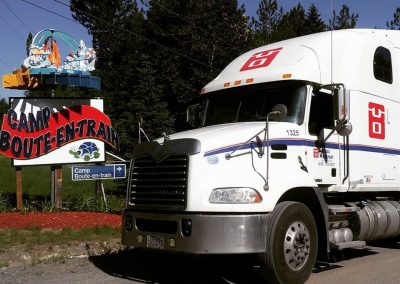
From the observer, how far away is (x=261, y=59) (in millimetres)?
8352

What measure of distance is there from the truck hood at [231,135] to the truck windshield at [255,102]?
1.06 ft

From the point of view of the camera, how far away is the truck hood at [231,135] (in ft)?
21.4

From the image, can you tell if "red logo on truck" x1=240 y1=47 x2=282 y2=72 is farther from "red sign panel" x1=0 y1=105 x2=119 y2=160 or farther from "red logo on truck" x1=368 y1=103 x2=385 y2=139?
"red sign panel" x1=0 y1=105 x2=119 y2=160

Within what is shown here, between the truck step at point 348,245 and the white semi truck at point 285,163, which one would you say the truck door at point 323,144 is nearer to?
the white semi truck at point 285,163

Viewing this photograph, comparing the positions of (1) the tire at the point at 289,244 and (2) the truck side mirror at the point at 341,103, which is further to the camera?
(2) the truck side mirror at the point at 341,103

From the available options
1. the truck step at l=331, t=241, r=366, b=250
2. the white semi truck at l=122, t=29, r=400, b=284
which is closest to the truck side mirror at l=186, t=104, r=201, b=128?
the white semi truck at l=122, t=29, r=400, b=284

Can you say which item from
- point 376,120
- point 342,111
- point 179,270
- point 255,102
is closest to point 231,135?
point 255,102

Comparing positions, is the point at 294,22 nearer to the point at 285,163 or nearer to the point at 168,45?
the point at 168,45

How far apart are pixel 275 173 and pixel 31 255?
482 centimetres

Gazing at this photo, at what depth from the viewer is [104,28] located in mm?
54125

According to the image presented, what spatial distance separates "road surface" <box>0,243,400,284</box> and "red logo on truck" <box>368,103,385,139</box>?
208cm

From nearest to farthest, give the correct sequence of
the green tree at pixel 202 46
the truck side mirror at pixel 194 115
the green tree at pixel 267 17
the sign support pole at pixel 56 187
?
the truck side mirror at pixel 194 115 → the sign support pole at pixel 56 187 → the green tree at pixel 202 46 → the green tree at pixel 267 17

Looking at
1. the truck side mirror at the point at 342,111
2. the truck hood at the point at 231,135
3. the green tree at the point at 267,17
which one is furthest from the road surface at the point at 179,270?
the green tree at the point at 267,17

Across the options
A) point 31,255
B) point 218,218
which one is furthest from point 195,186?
point 31,255
